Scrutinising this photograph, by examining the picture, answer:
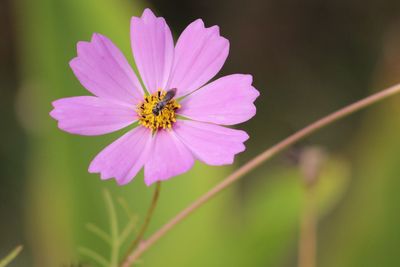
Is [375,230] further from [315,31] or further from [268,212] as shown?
[315,31]

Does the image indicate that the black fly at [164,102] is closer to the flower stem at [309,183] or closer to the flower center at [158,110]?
the flower center at [158,110]

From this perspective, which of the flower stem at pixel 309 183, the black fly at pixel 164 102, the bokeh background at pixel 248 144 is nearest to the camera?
the black fly at pixel 164 102

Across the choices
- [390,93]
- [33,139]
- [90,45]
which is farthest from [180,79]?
[33,139]

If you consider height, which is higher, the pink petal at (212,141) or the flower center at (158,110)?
the flower center at (158,110)

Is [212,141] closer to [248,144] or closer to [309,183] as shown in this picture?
[309,183]

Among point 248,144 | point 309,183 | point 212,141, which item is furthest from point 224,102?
point 248,144

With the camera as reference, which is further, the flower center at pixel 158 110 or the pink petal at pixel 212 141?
the flower center at pixel 158 110

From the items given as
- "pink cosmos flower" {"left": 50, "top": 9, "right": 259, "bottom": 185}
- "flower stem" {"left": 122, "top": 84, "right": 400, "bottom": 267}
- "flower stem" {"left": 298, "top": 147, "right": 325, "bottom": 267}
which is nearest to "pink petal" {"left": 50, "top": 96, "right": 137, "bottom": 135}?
"pink cosmos flower" {"left": 50, "top": 9, "right": 259, "bottom": 185}

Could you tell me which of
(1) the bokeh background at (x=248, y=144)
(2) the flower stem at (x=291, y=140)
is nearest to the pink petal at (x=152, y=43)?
(2) the flower stem at (x=291, y=140)
